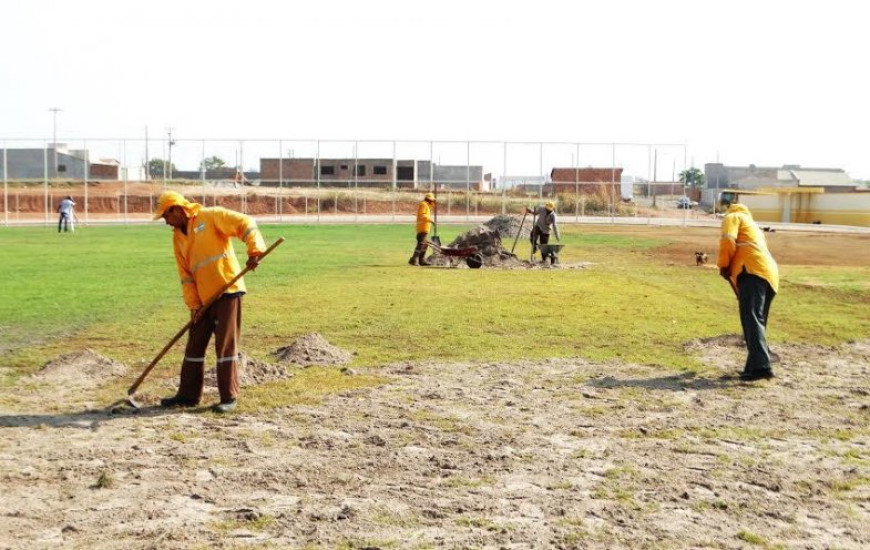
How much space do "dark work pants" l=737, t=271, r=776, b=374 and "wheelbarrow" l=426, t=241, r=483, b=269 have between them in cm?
1285

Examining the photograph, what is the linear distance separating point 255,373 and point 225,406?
1390 mm

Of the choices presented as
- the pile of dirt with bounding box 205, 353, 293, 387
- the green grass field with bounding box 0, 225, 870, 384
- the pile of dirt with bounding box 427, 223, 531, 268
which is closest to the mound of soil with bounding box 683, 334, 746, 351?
the green grass field with bounding box 0, 225, 870, 384

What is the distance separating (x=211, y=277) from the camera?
8.19 m

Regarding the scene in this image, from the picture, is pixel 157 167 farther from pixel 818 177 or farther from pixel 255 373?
pixel 818 177

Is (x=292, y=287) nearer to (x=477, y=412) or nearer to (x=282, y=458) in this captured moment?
(x=477, y=412)

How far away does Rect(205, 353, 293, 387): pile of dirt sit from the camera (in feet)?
30.6

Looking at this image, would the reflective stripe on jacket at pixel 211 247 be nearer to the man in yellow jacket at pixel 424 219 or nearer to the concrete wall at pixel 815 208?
the man in yellow jacket at pixel 424 219

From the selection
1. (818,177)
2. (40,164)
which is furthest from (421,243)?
(818,177)

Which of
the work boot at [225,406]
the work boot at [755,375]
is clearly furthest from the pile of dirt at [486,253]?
the work boot at [225,406]

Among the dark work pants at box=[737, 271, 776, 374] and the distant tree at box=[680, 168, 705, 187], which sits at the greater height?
the distant tree at box=[680, 168, 705, 187]

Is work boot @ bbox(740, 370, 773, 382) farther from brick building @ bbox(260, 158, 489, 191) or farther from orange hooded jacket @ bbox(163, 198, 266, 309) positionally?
brick building @ bbox(260, 158, 489, 191)

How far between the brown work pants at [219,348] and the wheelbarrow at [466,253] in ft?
46.9

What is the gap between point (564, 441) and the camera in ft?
24.2

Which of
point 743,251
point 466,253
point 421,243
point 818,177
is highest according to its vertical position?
point 818,177
